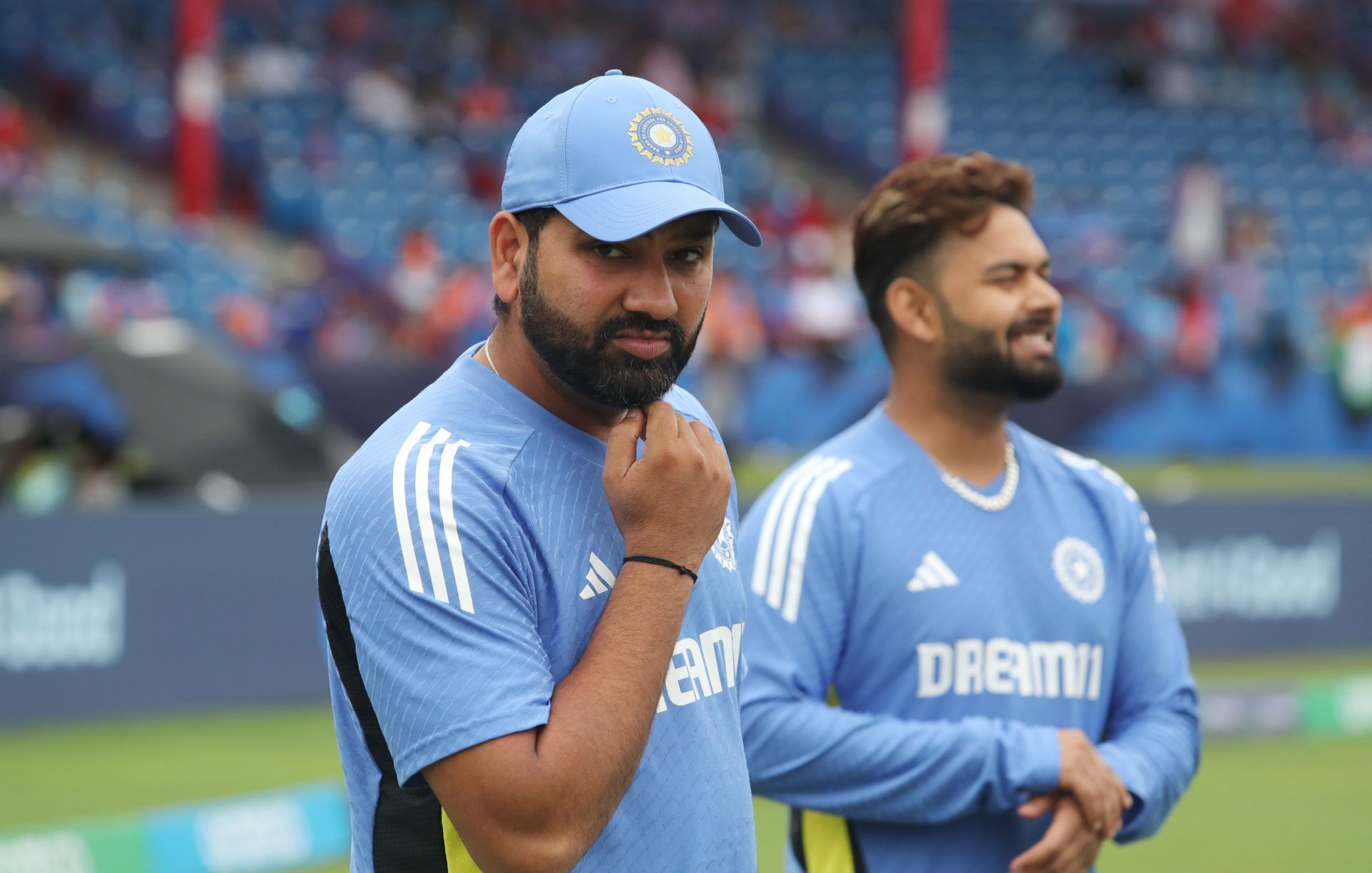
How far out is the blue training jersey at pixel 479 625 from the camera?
1997mm

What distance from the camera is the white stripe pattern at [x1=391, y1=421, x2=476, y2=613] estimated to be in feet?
6.59

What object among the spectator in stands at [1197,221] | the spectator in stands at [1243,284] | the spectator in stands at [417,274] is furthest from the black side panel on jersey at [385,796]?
the spectator in stands at [1197,221]

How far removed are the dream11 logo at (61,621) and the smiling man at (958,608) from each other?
17.6 ft

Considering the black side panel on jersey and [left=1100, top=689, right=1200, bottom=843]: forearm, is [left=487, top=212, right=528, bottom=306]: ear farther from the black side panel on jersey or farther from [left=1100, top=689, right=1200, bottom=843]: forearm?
[left=1100, top=689, right=1200, bottom=843]: forearm

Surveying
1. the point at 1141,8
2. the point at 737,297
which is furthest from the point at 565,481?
the point at 1141,8

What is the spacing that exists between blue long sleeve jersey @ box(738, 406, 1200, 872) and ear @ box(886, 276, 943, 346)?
207 millimetres

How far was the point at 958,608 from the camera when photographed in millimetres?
3045

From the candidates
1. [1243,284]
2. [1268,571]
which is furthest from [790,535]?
[1243,284]

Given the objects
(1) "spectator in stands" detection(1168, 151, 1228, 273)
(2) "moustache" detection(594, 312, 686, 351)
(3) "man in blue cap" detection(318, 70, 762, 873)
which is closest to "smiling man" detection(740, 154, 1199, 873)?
(3) "man in blue cap" detection(318, 70, 762, 873)

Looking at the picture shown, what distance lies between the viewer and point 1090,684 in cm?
309

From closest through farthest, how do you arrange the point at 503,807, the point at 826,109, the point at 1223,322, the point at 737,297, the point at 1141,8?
the point at 503,807 < the point at 737,297 < the point at 1223,322 < the point at 826,109 < the point at 1141,8

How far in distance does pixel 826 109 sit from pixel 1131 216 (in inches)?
190

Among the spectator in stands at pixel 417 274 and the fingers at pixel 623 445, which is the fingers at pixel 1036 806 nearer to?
the fingers at pixel 623 445

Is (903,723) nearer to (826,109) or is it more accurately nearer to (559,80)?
(559,80)
